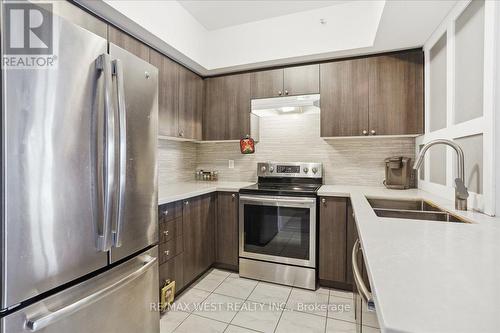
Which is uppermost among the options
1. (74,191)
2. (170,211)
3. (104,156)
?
(104,156)

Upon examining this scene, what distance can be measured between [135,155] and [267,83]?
1.77m

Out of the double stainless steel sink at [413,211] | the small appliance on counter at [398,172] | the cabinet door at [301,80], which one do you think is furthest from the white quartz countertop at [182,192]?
the small appliance on counter at [398,172]

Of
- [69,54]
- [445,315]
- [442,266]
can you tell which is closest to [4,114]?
[69,54]

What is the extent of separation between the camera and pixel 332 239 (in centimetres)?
217

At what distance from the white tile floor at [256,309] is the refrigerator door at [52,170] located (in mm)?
1035

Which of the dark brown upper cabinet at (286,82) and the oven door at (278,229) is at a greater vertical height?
the dark brown upper cabinet at (286,82)

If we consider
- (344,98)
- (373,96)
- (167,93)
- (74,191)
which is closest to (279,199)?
(344,98)

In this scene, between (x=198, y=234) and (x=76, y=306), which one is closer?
(x=76, y=306)

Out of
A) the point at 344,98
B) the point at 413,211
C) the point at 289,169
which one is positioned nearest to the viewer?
the point at 413,211

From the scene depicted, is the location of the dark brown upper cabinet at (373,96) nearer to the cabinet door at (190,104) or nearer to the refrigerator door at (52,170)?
the cabinet door at (190,104)

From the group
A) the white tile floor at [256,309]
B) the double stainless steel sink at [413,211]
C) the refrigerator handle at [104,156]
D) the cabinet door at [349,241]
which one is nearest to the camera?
the refrigerator handle at [104,156]

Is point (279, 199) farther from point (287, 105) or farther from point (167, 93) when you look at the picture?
point (167, 93)

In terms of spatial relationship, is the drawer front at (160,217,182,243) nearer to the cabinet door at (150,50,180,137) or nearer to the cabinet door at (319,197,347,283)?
the cabinet door at (150,50,180,137)

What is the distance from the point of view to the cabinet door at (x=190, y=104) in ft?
8.29
